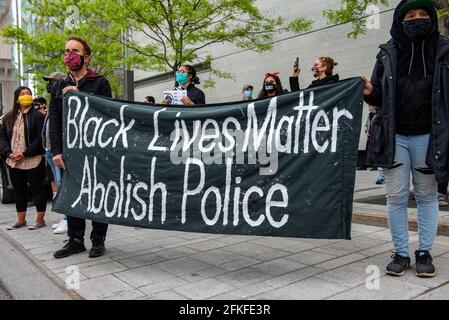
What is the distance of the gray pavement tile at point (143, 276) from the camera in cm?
350

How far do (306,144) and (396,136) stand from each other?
70 centimetres

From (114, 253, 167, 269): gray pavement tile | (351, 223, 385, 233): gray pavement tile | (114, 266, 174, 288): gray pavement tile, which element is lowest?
(114, 253, 167, 269): gray pavement tile

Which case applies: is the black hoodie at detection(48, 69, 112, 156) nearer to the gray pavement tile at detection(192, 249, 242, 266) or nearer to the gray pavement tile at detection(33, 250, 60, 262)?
the gray pavement tile at detection(33, 250, 60, 262)

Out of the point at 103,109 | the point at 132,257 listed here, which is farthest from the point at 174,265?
the point at 103,109

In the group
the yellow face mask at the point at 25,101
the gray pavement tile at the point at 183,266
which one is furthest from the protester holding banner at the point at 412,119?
the yellow face mask at the point at 25,101

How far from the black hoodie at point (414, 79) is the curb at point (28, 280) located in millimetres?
2748

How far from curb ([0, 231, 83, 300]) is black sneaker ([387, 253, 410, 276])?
2318mm

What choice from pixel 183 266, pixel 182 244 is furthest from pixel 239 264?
pixel 182 244

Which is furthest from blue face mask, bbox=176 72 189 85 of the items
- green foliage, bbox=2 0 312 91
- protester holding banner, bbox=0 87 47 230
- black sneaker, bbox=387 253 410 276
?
green foliage, bbox=2 0 312 91

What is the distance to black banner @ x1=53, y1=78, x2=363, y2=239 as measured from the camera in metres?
3.32

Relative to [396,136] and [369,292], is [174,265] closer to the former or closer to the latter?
[369,292]

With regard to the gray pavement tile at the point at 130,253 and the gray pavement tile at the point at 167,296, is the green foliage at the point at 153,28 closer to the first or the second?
the gray pavement tile at the point at 130,253

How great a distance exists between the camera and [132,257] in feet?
14.2

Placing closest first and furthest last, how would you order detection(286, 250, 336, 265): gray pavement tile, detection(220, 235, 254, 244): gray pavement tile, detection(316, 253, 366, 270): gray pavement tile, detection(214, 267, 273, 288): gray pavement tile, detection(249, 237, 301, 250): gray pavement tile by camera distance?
detection(214, 267, 273, 288): gray pavement tile → detection(316, 253, 366, 270): gray pavement tile → detection(286, 250, 336, 265): gray pavement tile → detection(249, 237, 301, 250): gray pavement tile → detection(220, 235, 254, 244): gray pavement tile
